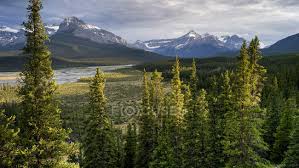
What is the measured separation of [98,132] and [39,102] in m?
18.9

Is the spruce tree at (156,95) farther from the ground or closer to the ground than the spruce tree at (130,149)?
farther from the ground

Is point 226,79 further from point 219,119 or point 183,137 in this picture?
point 183,137

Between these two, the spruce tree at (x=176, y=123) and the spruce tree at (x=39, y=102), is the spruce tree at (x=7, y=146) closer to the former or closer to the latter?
the spruce tree at (x=39, y=102)

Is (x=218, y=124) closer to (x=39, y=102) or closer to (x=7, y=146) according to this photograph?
(x=39, y=102)

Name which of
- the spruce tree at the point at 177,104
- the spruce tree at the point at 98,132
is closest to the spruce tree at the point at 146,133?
the spruce tree at the point at 98,132

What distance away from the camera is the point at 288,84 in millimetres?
130750

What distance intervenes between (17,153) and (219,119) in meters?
24.7

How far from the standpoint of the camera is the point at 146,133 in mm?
49531

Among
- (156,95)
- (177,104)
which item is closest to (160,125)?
(156,95)

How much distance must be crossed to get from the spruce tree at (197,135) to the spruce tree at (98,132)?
8488mm

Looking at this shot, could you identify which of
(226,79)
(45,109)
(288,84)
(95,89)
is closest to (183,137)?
(226,79)

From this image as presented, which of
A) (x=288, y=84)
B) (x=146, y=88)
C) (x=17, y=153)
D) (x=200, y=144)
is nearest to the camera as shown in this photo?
(x=17, y=153)

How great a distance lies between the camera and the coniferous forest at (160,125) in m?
24.6

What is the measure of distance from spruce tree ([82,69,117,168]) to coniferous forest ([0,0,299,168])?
0.34 feet
